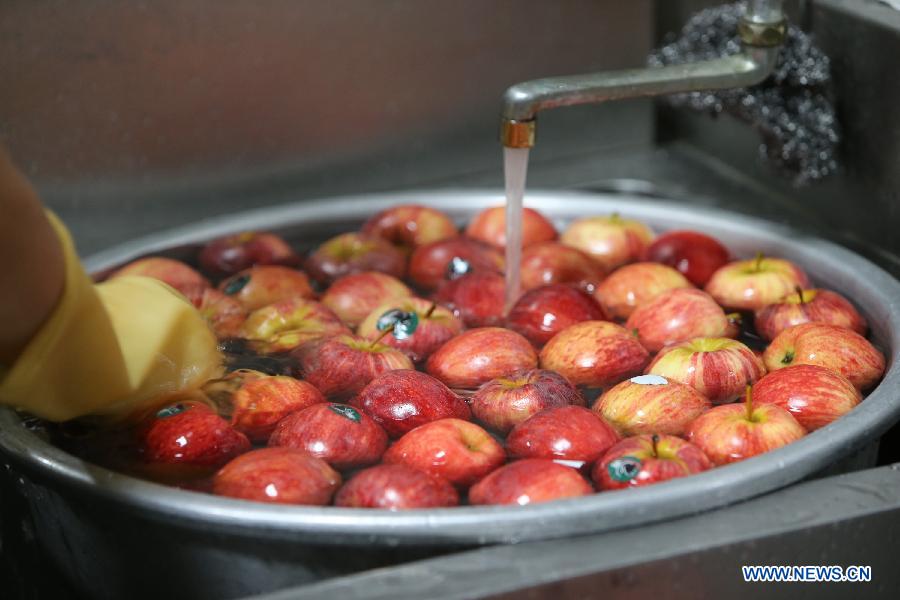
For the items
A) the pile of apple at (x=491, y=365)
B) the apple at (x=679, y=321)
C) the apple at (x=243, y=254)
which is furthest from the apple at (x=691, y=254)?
the apple at (x=243, y=254)

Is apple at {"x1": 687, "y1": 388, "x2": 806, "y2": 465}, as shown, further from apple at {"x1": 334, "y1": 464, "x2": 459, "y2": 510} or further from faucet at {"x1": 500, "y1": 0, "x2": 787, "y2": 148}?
faucet at {"x1": 500, "y1": 0, "x2": 787, "y2": 148}

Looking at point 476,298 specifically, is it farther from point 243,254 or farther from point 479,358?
point 243,254

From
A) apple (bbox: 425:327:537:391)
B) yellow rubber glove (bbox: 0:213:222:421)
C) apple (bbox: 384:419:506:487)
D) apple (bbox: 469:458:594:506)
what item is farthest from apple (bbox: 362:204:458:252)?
apple (bbox: 469:458:594:506)

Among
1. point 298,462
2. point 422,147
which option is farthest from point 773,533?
point 422,147

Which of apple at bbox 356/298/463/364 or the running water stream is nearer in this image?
apple at bbox 356/298/463/364

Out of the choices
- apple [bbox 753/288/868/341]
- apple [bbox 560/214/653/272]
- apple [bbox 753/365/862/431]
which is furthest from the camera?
apple [bbox 560/214/653/272]

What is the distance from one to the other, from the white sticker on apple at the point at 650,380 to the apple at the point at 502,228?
1.81 feet

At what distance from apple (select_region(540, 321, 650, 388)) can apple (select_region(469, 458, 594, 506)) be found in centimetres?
27

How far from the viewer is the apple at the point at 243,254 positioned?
1.91 meters

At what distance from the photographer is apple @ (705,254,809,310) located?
1718 millimetres

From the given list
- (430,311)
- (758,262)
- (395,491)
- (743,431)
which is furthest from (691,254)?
(395,491)

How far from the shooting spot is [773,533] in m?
1.13

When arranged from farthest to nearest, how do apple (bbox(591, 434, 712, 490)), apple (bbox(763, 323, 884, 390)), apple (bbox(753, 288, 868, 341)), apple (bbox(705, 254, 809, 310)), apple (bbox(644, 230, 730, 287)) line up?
apple (bbox(644, 230, 730, 287)) < apple (bbox(705, 254, 809, 310)) < apple (bbox(753, 288, 868, 341)) < apple (bbox(763, 323, 884, 390)) < apple (bbox(591, 434, 712, 490))

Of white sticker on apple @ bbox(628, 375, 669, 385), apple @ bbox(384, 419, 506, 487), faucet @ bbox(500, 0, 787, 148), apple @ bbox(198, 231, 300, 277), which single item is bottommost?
apple @ bbox(198, 231, 300, 277)
